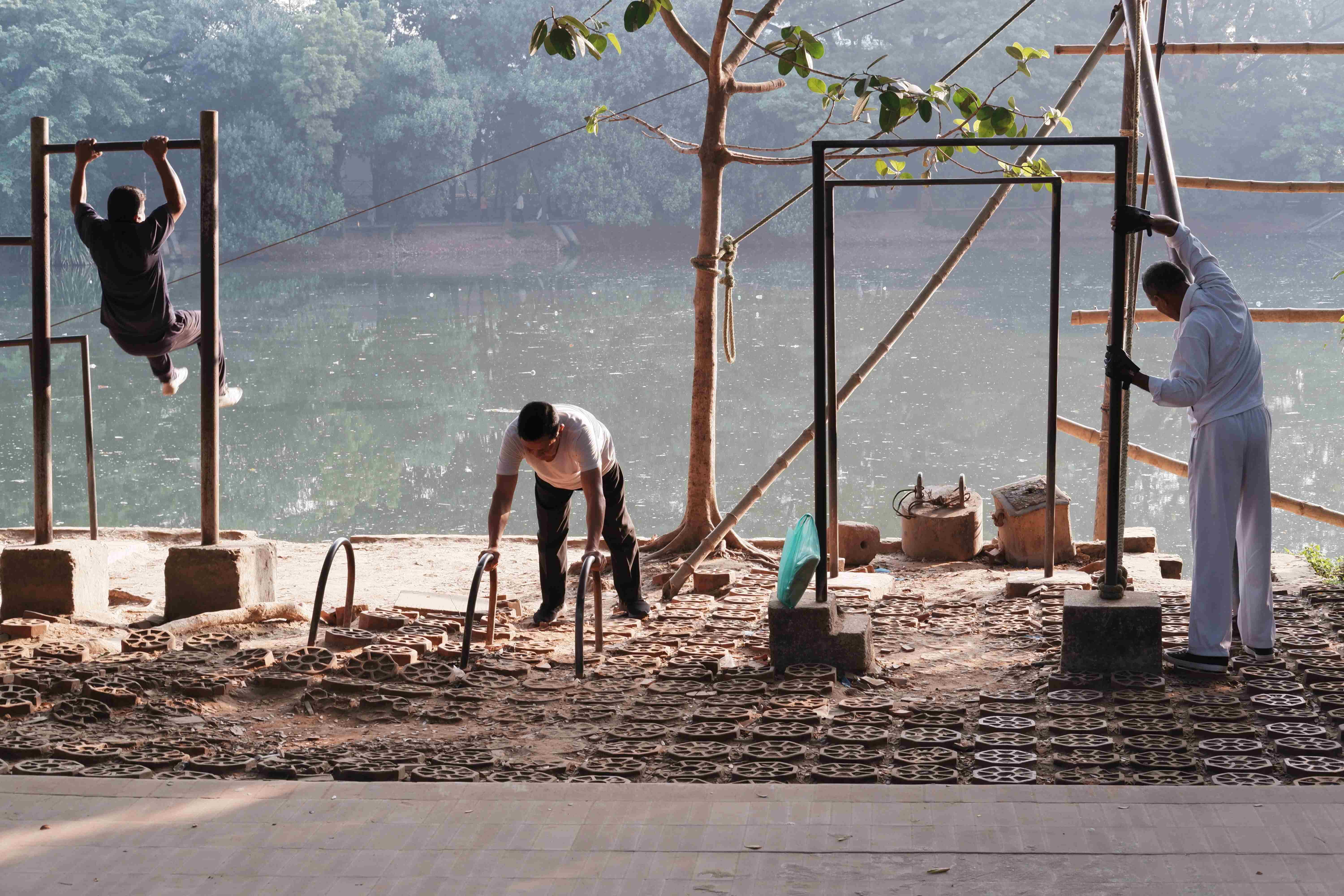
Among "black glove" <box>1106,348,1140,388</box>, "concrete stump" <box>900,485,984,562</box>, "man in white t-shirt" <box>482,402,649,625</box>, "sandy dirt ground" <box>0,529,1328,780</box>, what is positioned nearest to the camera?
"sandy dirt ground" <box>0,529,1328,780</box>

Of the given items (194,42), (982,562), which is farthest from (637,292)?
(982,562)

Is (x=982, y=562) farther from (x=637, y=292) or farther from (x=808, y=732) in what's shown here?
(x=637, y=292)

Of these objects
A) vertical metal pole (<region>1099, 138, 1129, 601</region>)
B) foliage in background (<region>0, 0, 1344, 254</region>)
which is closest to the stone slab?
vertical metal pole (<region>1099, 138, 1129, 601</region>)

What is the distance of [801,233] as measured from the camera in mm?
40344

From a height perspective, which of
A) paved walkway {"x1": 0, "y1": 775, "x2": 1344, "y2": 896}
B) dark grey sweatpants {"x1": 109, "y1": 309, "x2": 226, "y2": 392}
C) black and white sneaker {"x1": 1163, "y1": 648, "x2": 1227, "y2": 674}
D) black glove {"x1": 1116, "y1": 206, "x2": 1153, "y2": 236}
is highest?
black glove {"x1": 1116, "y1": 206, "x2": 1153, "y2": 236}

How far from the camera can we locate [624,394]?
27.1m

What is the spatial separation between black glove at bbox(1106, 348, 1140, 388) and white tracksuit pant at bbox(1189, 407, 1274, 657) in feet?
1.22

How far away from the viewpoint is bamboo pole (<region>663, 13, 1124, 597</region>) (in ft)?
24.0

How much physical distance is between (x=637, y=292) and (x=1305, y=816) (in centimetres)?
3407

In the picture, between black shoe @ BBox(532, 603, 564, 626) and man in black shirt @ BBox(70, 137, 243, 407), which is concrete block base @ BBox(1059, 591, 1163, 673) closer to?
black shoe @ BBox(532, 603, 564, 626)

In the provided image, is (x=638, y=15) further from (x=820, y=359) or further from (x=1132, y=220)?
(x=1132, y=220)

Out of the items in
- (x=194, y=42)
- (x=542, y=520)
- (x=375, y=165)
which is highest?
(x=194, y=42)

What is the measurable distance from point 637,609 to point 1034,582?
77.9 inches

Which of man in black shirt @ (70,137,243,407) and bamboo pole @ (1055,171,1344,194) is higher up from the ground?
bamboo pole @ (1055,171,1344,194)
